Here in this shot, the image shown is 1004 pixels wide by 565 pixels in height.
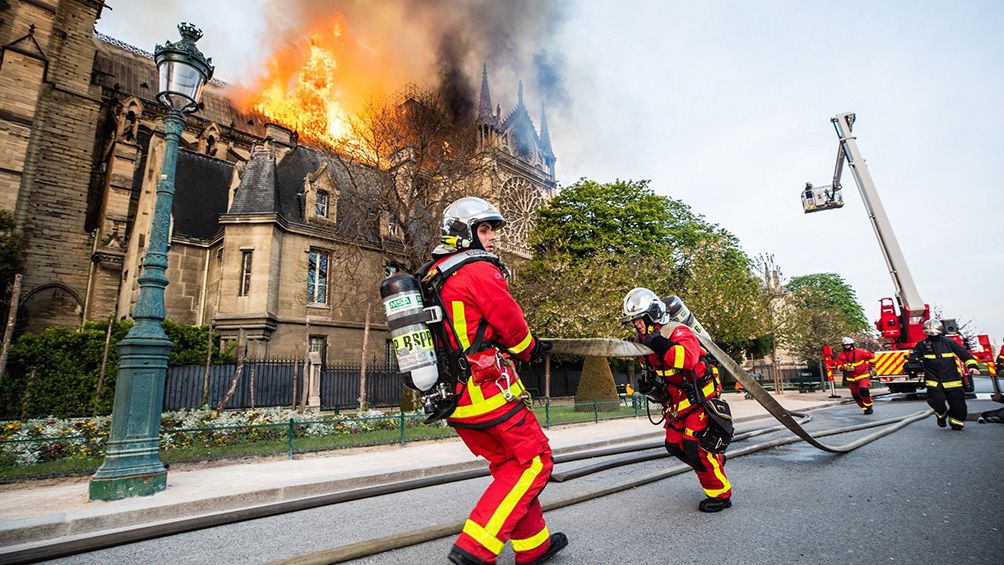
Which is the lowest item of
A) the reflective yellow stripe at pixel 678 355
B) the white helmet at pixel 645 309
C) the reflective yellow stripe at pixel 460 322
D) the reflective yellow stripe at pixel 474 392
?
the reflective yellow stripe at pixel 474 392

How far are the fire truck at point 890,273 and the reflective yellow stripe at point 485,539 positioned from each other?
1790 centimetres

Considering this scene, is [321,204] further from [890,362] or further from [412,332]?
[890,362]

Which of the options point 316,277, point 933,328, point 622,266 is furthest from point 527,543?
point 622,266

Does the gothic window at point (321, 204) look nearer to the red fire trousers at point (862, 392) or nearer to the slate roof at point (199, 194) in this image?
the slate roof at point (199, 194)

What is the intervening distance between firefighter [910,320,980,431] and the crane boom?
765cm

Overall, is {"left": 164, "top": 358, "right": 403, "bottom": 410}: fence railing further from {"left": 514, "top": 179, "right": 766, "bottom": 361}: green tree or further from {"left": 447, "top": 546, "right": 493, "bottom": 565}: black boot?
{"left": 447, "top": 546, "right": 493, "bottom": 565}: black boot

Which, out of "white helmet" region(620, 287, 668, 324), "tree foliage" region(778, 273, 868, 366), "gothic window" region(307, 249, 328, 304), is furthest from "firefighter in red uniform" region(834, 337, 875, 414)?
"gothic window" region(307, 249, 328, 304)

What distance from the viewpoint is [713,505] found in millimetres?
4430

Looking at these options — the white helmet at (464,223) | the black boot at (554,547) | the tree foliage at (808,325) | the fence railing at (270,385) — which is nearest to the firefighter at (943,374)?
the black boot at (554,547)

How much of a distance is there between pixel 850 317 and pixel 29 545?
247 ft

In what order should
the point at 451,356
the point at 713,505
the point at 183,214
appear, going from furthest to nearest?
the point at 183,214 → the point at 713,505 → the point at 451,356

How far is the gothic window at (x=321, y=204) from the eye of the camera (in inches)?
938

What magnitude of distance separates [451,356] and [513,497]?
0.91 meters

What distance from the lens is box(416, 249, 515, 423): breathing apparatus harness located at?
3084 mm
